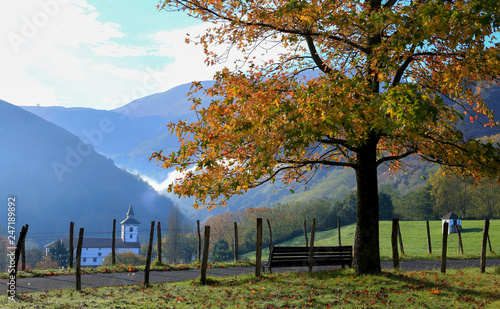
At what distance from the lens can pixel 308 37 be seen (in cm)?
1380

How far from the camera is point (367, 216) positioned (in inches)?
547

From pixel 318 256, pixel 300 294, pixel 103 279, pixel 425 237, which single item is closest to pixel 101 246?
pixel 425 237

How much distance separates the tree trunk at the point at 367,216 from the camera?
544 inches

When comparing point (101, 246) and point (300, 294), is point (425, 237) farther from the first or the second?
point (101, 246)

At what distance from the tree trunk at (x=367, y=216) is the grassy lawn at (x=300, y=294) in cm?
47

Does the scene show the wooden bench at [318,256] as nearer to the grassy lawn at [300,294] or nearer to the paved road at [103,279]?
the grassy lawn at [300,294]

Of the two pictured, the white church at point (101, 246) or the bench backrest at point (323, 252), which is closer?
the bench backrest at point (323, 252)

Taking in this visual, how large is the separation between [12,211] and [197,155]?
5.27 metres

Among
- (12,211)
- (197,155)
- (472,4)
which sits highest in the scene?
(472,4)

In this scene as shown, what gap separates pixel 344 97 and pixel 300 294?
5123mm

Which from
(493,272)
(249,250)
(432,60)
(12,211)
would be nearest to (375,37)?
(432,60)

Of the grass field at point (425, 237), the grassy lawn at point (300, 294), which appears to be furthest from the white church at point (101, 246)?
the grassy lawn at point (300, 294)

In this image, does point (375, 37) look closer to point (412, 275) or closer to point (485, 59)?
point (485, 59)

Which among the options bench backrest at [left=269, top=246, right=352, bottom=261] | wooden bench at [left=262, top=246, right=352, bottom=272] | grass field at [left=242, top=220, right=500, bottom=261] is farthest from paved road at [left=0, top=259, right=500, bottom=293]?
grass field at [left=242, top=220, right=500, bottom=261]
